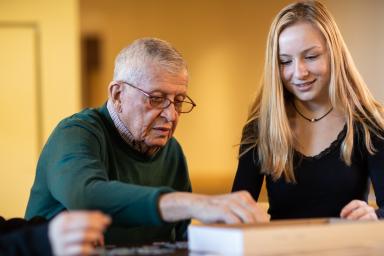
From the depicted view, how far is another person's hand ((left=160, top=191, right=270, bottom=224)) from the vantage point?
0.93 m

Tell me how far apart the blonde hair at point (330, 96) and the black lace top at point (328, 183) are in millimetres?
22

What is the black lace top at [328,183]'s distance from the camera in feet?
5.09

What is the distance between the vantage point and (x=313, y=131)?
5.41 feet

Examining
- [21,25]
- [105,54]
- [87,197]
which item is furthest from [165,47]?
[105,54]

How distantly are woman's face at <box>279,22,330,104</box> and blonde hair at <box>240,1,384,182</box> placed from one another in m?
0.02

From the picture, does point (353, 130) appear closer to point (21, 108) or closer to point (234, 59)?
point (21, 108)

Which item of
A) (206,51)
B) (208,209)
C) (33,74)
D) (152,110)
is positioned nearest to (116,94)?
(152,110)

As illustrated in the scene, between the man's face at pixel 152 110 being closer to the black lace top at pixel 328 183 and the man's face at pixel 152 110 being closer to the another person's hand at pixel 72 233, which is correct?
the black lace top at pixel 328 183

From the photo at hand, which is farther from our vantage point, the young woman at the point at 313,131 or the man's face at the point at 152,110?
the young woman at the point at 313,131

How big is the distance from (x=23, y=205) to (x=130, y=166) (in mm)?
2106

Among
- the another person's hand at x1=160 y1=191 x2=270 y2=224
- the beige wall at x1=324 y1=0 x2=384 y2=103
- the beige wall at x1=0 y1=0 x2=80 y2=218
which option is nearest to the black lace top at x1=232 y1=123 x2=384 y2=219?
the another person's hand at x1=160 y1=191 x2=270 y2=224

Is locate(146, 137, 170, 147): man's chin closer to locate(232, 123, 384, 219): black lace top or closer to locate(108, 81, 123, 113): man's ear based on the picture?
locate(108, 81, 123, 113): man's ear

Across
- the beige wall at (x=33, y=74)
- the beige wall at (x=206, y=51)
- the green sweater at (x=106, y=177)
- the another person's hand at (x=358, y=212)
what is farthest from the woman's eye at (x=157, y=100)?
the beige wall at (x=206, y=51)

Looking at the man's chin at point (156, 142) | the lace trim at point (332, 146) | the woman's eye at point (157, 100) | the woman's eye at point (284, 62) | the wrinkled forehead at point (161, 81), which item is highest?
the woman's eye at point (284, 62)
